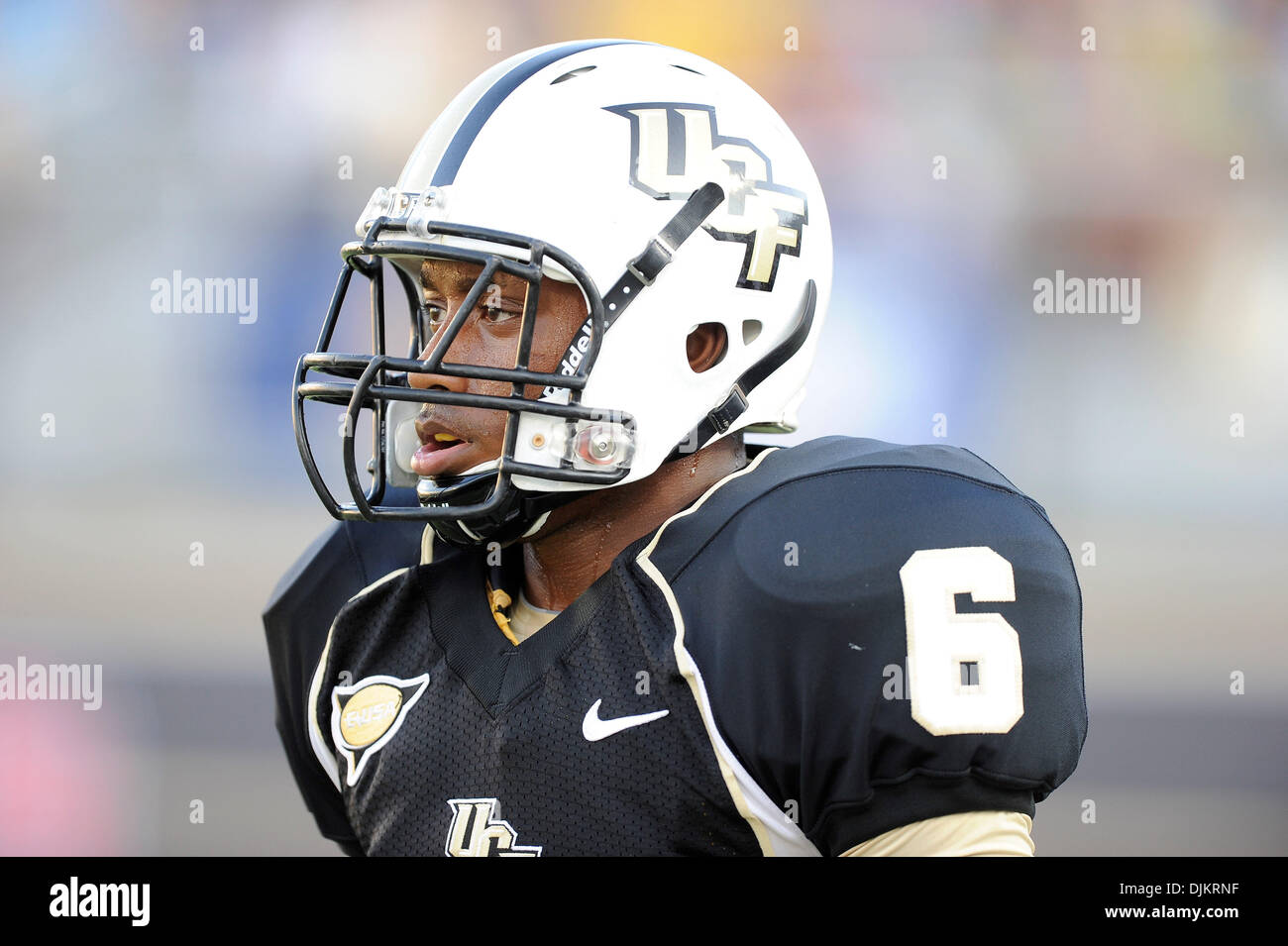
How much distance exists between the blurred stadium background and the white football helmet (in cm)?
220

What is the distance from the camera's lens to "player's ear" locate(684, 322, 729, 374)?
4.60ft

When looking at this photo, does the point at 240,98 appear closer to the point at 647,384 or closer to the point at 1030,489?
the point at 1030,489

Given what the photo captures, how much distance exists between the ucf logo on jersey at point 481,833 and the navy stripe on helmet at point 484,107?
0.63 m

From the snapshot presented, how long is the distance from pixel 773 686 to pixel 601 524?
329 millimetres

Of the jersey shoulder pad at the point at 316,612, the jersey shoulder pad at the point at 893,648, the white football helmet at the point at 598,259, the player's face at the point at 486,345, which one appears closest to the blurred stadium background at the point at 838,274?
the jersey shoulder pad at the point at 316,612

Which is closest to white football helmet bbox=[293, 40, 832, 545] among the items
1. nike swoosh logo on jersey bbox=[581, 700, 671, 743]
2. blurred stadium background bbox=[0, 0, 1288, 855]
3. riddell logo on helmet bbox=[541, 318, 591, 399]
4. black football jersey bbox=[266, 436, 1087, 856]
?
riddell logo on helmet bbox=[541, 318, 591, 399]

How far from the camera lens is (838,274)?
3824 millimetres

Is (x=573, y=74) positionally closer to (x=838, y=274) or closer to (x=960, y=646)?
(x=960, y=646)

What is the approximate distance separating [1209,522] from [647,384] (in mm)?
3144

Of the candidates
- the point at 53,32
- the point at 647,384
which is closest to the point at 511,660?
the point at 647,384

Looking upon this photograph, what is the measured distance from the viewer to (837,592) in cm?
112

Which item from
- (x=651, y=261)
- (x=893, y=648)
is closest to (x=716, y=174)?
(x=651, y=261)

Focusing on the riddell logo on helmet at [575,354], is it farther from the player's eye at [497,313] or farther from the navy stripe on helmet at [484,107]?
the navy stripe on helmet at [484,107]

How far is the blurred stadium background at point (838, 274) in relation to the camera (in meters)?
3.77
